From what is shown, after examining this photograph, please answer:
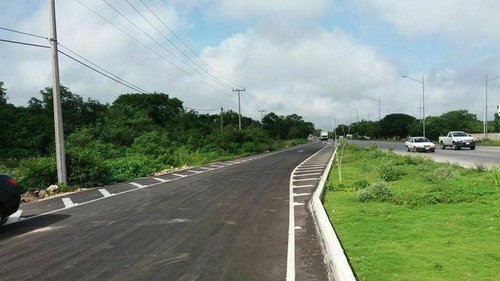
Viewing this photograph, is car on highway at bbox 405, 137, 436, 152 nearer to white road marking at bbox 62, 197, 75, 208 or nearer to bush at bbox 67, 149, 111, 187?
bush at bbox 67, 149, 111, 187

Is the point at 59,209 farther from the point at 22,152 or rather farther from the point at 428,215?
the point at 22,152

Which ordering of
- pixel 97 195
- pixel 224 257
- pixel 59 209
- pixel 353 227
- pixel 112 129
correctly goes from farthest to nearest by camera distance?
pixel 112 129, pixel 97 195, pixel 59 209, pixel 353 227, pixel 224 257

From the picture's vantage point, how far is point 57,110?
1930 cm

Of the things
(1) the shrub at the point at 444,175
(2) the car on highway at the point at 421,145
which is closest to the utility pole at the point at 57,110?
(1) the shrub at the point at 444,175

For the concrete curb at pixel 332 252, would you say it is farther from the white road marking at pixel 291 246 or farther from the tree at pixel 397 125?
the tree at pixel 397 125

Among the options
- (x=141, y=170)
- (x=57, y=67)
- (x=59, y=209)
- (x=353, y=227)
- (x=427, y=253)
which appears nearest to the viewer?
(x=427, y=253)

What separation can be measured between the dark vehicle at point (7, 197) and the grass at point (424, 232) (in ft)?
22.9

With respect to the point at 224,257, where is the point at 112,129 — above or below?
above

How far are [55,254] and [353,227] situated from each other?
5233 millimetres

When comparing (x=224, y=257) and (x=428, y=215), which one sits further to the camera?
(x=428, y=215)

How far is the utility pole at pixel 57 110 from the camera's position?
62.5ft

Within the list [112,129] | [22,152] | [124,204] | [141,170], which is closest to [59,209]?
[124,204]

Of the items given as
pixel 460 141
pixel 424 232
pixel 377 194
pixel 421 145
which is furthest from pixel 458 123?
A: pixel 424 232

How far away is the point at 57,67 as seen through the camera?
1967 cm
